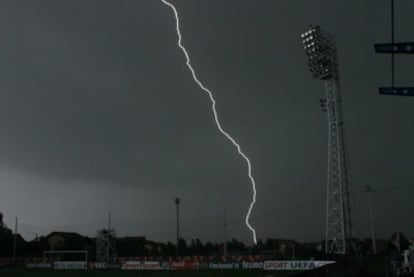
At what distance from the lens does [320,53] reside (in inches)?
1601

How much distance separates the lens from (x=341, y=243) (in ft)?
124

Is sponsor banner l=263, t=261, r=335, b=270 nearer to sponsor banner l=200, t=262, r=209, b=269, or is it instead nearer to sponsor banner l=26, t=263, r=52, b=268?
sponsor banner l=200, t=262, r=209, b=269

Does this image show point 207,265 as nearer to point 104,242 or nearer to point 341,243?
point 341,243

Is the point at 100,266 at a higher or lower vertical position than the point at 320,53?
lower

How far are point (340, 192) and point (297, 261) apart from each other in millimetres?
6121

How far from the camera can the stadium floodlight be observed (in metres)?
40.6

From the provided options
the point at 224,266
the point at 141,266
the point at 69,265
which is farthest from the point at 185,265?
the point at 69,265

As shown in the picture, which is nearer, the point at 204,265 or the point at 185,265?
the point at 204,265

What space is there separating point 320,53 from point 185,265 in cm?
2272

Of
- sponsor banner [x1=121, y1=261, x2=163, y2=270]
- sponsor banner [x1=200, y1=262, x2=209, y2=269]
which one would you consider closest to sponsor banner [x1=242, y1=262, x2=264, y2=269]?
sponsor banner [x1=200, y1=262, x2=209, y2=269]

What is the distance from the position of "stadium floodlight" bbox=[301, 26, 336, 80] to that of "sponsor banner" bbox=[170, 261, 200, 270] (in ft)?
66.2

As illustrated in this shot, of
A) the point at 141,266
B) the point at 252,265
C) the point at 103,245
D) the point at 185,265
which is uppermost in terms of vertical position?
the point at 103,245

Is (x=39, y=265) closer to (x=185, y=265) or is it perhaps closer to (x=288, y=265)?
(x=185, y=265)

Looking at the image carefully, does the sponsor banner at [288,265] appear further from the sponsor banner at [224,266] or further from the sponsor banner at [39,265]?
the sponsor banner at [39,265]
